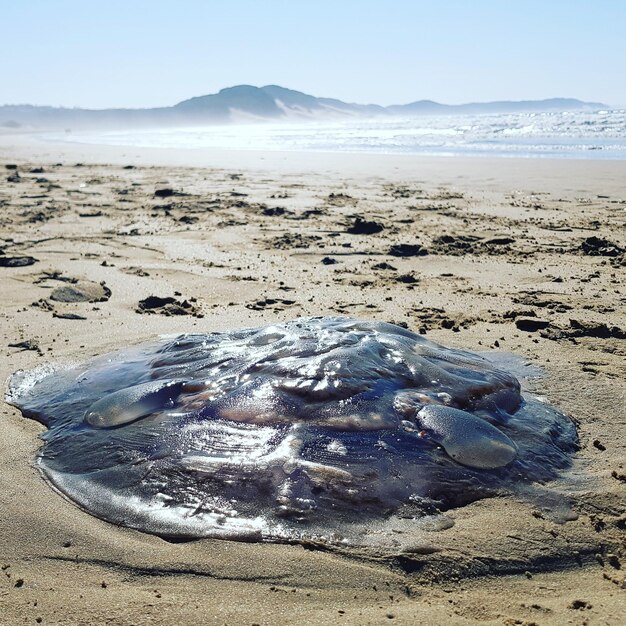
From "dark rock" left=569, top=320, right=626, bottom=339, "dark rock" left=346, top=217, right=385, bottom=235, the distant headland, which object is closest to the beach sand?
"dark rock" left=569, top=320, right=626, bottom=339

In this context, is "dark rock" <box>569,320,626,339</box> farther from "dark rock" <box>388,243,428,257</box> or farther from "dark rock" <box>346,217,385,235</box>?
"dark rock" <box>346,217,385,235</box>

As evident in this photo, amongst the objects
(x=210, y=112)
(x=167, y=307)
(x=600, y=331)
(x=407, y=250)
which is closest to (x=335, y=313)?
(x=167, y=307)

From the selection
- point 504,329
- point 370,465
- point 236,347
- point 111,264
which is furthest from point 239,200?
point 370,465

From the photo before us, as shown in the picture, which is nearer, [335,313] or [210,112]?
[335,313]

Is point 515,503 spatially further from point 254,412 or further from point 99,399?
point 99,399

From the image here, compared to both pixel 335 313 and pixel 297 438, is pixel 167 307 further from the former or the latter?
pixel 297 438

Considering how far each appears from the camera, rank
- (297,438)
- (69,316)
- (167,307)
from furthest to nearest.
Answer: (167,307)
(69,316)
(297,438)
